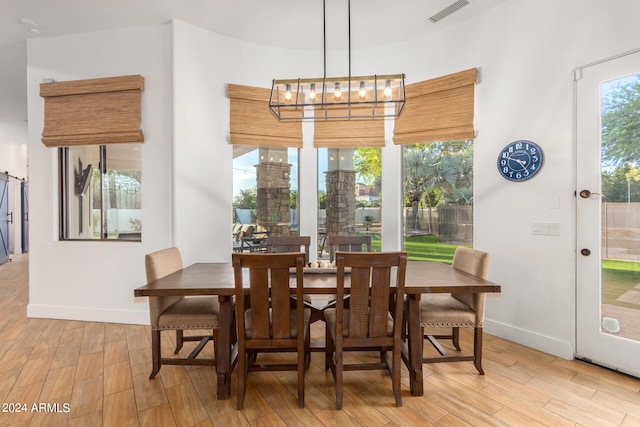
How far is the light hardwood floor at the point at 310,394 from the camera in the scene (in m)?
1.86

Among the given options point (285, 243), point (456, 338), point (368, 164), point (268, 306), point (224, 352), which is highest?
point (368, 164)

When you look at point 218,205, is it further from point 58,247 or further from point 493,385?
point 493,385

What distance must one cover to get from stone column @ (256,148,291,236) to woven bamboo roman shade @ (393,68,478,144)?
1.48 m

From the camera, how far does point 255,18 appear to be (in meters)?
3.27

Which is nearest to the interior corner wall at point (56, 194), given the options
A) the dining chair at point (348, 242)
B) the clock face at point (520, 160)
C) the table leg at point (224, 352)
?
the table leg at point (224, 352)

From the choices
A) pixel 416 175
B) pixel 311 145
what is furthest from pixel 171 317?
pixel 416 175

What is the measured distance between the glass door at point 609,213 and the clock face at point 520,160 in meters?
0.31

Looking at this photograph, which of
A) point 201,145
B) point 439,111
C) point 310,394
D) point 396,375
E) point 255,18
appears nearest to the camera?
point 396,375

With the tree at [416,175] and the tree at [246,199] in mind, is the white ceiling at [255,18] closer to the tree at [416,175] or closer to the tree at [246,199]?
the tree at [416,175]

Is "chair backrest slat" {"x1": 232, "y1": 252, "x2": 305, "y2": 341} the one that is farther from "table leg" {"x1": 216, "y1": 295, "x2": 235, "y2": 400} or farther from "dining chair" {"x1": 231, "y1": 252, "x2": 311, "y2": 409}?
"table leg" {"x1": 216, "y1": 295, "x2": 235, "y2": 400}

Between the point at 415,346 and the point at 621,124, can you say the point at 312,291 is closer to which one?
the point at 415,346

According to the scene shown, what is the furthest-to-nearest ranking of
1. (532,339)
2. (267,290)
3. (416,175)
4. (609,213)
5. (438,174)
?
(416,175) < (438,174) < (532,339) < (609,213) < (267,290)

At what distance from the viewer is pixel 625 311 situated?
7.68 feet

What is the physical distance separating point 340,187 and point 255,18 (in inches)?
83.9
